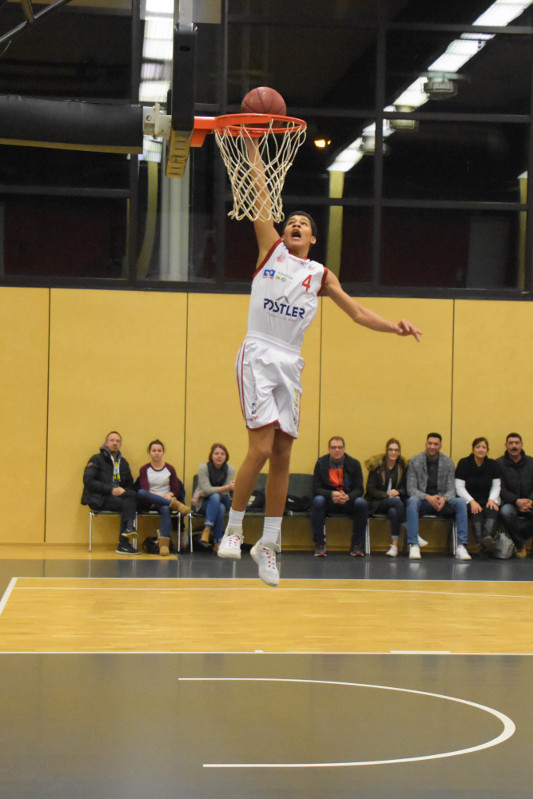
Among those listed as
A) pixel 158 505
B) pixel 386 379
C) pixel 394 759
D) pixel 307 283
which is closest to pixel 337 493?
pixel 386 379

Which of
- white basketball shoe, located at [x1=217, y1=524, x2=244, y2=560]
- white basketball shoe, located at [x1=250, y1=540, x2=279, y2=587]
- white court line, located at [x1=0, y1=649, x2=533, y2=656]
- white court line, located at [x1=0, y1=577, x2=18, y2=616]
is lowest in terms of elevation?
white court line, located at [x1=0, y1=577, x2=18, y2=616]

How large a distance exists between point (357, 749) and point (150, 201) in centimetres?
871

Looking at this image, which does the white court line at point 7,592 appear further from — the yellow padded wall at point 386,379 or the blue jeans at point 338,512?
the yellow padded wall at point 386,379

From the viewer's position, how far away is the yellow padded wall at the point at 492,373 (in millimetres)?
12836

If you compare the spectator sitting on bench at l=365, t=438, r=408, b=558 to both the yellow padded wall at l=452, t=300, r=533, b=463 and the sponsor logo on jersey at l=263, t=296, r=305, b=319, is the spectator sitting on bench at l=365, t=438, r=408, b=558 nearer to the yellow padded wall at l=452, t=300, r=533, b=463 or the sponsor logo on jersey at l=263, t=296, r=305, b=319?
the yellow padded wall at l=452, t=300, r=533, b=463

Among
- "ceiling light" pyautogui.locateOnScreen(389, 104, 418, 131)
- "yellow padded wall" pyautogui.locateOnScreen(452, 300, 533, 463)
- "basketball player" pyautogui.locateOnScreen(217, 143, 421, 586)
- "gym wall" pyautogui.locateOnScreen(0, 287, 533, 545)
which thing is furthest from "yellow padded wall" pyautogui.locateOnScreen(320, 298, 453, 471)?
"basketball player" pyautogui.locateOnScreen(217, 143, 421, 586)

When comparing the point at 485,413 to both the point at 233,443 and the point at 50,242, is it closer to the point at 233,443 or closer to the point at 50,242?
the point at 233,443

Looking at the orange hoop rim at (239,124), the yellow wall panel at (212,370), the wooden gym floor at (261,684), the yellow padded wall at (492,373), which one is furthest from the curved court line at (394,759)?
the yellow padded wall at (492,373)

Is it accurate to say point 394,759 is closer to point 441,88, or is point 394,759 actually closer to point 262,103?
point 262,103

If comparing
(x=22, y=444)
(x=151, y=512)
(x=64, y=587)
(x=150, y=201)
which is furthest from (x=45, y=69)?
(x=64, y=587)

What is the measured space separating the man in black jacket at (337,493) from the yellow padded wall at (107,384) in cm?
181

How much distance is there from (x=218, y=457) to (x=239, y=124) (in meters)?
6.56

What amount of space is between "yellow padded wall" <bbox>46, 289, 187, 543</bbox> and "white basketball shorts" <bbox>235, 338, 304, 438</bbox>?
750 cm

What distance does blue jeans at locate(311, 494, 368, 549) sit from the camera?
11633mm
